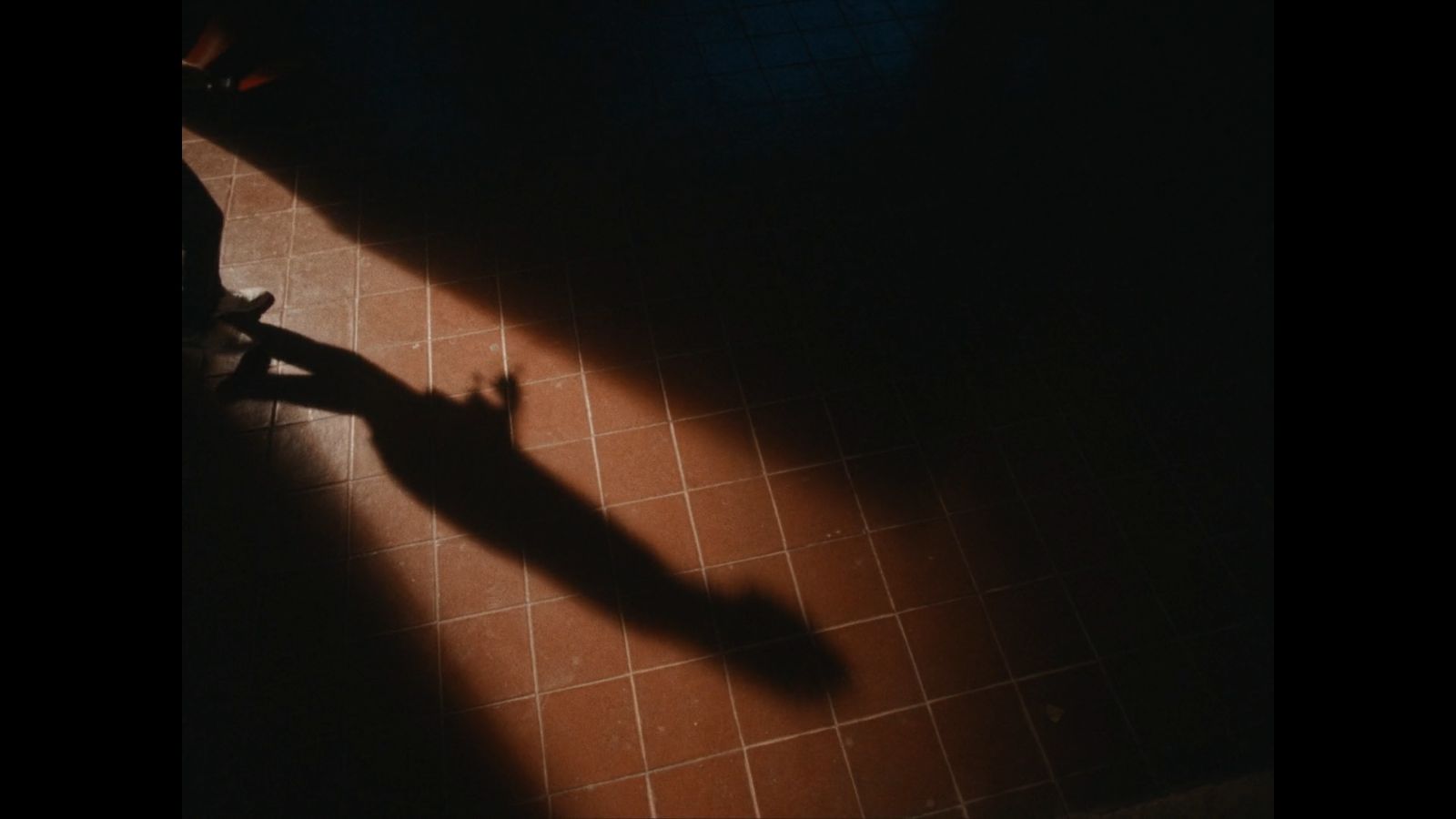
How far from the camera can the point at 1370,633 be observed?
4.15 ft

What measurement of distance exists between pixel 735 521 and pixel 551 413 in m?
0.88

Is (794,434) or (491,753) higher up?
(794,434)

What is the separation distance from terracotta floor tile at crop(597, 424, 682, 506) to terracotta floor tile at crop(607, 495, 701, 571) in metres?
0.04

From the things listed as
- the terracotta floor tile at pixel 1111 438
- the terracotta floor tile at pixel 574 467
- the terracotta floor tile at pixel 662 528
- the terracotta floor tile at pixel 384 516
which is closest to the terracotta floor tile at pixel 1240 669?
the terracotta floor tile at pixel 1111 438

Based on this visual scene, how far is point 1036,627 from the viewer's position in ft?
7.50

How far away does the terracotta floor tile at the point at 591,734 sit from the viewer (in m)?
2.06

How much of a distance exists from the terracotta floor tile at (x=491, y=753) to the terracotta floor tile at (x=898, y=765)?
0.97 metres

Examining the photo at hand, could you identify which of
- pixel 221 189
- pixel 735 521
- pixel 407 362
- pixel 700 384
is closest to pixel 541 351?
pixel 407 362

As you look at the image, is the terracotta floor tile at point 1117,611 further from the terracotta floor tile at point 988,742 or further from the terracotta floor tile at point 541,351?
the terracotta floor tile at point 541,351

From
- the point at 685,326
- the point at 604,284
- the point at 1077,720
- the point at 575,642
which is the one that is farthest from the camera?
the point at 604,284

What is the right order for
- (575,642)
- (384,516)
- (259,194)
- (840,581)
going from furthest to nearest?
(259,194)
(384,516)
(840,581)
(575,642)

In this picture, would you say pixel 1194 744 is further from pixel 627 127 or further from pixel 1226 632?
pixel 627 127

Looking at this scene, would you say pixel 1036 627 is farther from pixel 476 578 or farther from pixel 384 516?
pixel 384 516

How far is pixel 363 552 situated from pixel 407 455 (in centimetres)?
40
